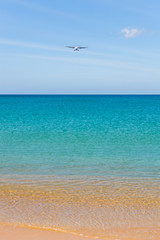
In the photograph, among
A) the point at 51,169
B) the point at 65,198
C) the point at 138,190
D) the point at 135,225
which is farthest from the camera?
the point at 51,169

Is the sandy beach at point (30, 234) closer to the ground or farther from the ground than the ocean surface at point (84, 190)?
closer to the ground

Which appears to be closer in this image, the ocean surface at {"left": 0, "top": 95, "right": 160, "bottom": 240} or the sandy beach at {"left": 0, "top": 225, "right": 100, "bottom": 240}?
the sandy beach at {"left": 0, "top": 225, "right": 100, "bottom": 240}

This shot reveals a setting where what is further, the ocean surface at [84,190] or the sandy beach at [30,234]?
the ocean surface at [84,190]

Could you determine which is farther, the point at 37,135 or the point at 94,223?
the point at 37,135

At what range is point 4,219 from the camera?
7.72 m

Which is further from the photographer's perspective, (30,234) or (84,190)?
(84,190)

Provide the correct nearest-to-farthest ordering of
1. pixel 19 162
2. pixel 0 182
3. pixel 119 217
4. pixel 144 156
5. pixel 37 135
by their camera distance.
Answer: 1. pixel 119 217
2. pixel 0 182
3. pixel 19 162
4. pixel 144 156
5. pixel 37 135

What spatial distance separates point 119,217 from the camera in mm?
7977

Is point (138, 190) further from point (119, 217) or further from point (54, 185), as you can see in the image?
point (54, 185)

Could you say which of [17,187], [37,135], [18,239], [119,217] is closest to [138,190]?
[119,217]

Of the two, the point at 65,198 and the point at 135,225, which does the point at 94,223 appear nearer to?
the point at 135,225

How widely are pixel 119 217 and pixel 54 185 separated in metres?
3.35

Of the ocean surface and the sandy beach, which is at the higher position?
the ocean surface

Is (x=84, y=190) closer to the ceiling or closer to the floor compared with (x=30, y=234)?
closer to the ceiling
